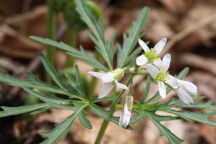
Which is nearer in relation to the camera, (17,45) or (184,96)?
(184,96)

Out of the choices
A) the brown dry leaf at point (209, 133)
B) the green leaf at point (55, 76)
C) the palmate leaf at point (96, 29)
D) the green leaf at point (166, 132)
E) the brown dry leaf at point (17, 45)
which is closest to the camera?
the green leaf at point (166, 132)

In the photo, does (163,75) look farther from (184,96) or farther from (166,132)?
(166,132)

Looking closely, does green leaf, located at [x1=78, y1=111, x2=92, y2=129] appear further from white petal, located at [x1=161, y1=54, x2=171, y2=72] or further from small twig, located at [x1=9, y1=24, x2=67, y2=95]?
small twig, located at [x1=9, y1=24, x2=67, y2=95]

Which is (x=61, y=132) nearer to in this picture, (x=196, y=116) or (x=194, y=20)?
(x=196, y=116)

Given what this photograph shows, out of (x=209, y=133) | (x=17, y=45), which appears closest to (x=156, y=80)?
(x=209, y=133)

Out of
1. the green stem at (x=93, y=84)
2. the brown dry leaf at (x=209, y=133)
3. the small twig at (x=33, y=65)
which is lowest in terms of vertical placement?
the brown dry leaf at (x=209, y=133)

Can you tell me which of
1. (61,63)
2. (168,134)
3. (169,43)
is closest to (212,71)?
(169,43)

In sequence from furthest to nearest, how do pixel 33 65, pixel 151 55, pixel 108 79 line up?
1. pixel 33 65
2. pixel 151 55
3. pixel 108 79

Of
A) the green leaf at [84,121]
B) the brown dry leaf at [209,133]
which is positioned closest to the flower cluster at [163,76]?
the green leaf at [84,121]

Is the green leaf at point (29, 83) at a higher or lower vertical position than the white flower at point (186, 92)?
higher

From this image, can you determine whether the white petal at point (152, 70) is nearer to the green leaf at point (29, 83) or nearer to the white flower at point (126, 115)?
the white flower at point (126, 115)

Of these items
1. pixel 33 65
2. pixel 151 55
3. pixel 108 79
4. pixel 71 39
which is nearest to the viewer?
pixel 108 79
